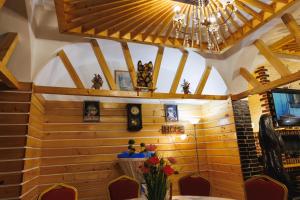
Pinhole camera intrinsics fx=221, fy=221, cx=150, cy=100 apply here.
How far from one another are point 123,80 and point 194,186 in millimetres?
2998

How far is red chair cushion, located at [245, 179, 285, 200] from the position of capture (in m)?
2.42

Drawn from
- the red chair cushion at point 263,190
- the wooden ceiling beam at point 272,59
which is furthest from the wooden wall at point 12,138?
the wooden ceiling beam at point 272,59

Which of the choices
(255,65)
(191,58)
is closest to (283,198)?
(191,58)

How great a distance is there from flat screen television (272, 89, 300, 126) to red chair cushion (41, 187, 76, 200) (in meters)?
4.80

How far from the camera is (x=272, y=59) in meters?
3.97

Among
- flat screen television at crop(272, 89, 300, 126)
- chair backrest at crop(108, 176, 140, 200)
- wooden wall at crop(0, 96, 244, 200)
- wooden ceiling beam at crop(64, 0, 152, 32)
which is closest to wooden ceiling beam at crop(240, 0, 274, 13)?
wooden ceiling beam at crop(64, 0, 152, 32)

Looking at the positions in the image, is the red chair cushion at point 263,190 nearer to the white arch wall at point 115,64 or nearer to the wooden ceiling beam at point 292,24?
the wooden ceiling beam at point 292,24

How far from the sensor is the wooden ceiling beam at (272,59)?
379 cm

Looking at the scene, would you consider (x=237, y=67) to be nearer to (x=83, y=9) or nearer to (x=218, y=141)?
(x=218, y=141)

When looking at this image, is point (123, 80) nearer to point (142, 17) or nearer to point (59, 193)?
point (142, 17)

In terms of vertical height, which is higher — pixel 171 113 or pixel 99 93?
pixel 99 93

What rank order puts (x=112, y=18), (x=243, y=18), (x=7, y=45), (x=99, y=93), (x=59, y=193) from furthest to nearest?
(x=99, y=93)
(x=243, y=18)
(x=112, y=18)
(x=7, y=45)
(x=59, y=193)

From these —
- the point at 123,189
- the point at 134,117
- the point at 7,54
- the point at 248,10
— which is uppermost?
the point at 248,10

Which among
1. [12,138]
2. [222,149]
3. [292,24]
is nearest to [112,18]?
[12,138]
